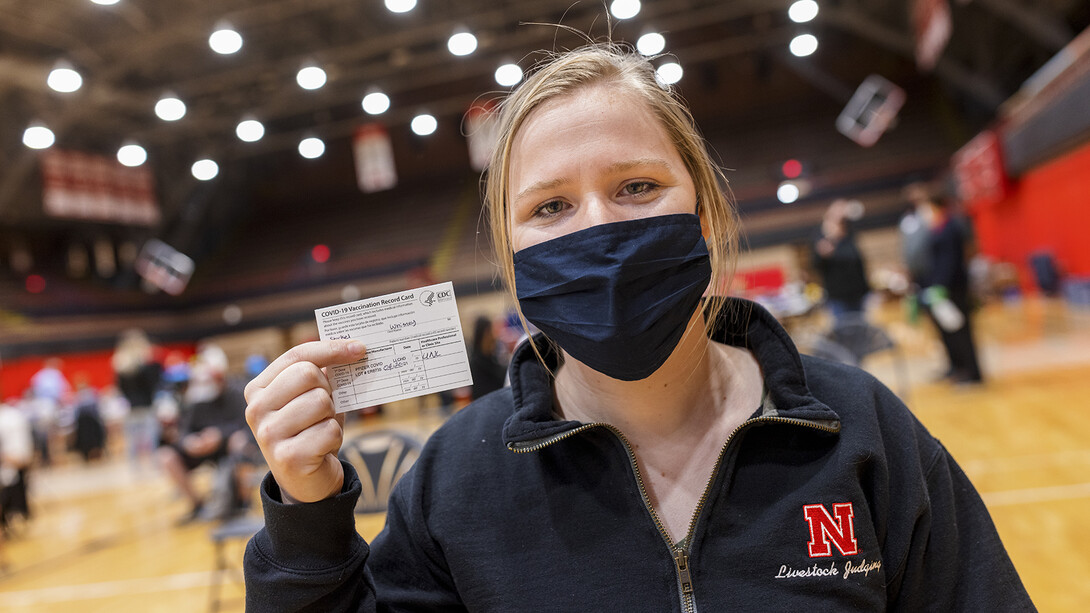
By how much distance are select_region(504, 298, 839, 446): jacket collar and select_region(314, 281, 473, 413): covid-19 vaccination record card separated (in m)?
0.13

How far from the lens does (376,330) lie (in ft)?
2.87

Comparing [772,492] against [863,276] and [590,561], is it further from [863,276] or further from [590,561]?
[863,276]

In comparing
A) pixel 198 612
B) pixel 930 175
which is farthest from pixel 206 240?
pixel 930 175

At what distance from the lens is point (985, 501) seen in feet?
10.8

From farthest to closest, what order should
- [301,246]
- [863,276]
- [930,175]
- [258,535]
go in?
1. [301,246]
2. [930,175]
3. [863,276]
4. [258,535]

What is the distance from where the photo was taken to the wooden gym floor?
2875 millimetres

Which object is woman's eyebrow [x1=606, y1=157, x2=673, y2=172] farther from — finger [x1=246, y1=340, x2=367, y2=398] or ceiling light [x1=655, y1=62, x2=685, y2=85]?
finger [x1=246, y1=340, x2=367, y2=398]

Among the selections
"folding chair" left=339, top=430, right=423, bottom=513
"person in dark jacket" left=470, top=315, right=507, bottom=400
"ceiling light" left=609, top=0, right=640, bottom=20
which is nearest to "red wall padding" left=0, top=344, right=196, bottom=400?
"person in dark jacket" left=470, top=315, right=507, bottom=400

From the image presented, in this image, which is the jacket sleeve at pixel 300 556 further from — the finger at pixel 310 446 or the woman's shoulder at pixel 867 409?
the woman's shoulder at pixel 867 409

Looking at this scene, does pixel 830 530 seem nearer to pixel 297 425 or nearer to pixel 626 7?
pixel 297 425

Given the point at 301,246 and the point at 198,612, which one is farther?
the point at 301,246

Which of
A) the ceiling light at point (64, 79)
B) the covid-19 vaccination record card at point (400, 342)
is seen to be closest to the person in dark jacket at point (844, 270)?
the covid-19 vaccination record card at point (400, 342)

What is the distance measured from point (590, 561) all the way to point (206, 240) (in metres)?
20.3

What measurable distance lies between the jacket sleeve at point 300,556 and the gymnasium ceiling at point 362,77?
690cm
